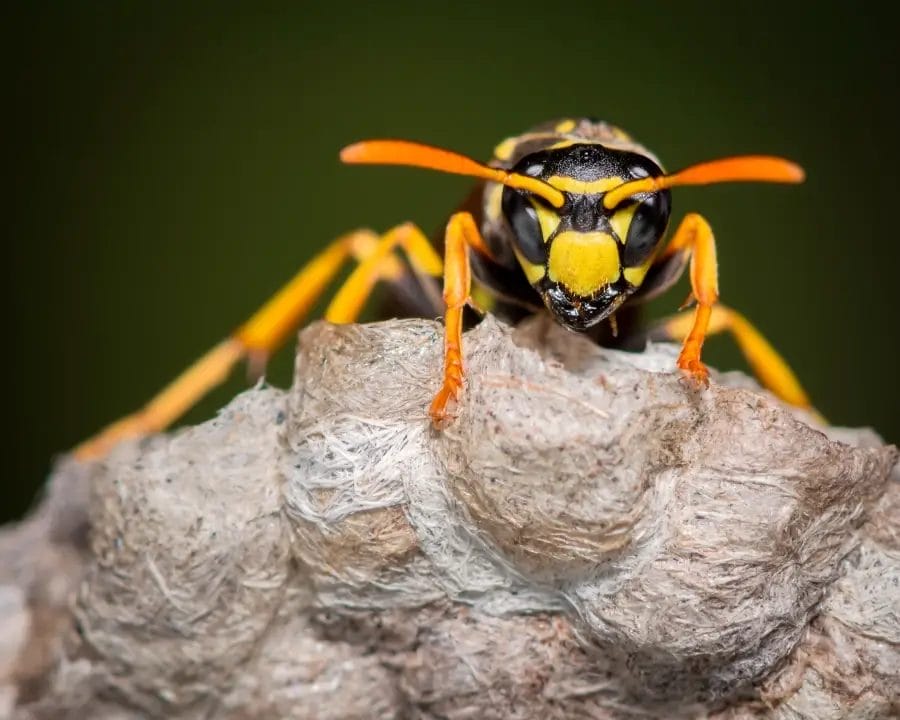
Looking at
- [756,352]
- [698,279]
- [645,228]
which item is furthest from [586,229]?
[756,352]

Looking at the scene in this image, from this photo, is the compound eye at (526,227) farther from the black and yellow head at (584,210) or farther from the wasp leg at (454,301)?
the wasp leg at (454,301)

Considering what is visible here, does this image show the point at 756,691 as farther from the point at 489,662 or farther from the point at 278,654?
the point at 278,654

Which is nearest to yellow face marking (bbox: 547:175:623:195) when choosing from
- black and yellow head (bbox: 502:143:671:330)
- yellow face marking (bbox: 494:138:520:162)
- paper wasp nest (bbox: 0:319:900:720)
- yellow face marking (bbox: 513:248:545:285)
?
black and yellow head (bbox: 502:143:671:330)

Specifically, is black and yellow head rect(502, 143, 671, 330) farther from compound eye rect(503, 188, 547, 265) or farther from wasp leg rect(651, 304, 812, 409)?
wasp leg rect(651, 304, 812, 409)

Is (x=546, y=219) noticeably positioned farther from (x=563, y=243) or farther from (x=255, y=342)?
(x=255, y=342)

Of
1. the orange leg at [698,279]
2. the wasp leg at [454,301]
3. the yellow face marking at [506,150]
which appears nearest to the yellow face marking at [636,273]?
the orange leg at [698,279]

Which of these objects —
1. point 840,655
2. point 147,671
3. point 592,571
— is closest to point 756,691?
point 840,655
